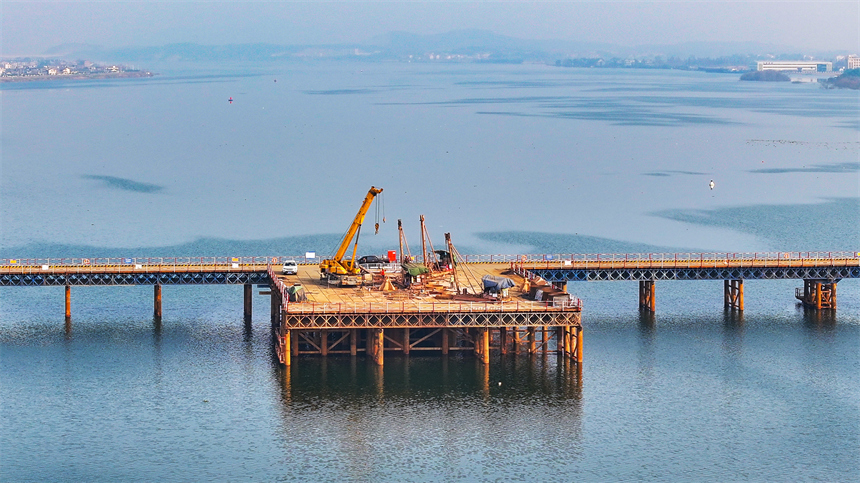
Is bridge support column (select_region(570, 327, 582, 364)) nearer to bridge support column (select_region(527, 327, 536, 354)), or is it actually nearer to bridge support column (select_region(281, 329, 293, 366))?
bridge support column (select_region(527, 327, 536, 354))

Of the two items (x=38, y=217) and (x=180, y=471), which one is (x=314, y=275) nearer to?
(x=180, y=471)

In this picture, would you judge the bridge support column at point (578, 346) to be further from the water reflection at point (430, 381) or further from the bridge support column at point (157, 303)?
the bridge support column at point (157, 303)

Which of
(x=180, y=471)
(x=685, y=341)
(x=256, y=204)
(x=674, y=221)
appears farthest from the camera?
(x=256, y=204)

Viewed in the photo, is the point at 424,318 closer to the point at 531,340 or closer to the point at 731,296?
the point at 531,340

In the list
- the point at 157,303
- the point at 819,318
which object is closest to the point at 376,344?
the point at 157,303

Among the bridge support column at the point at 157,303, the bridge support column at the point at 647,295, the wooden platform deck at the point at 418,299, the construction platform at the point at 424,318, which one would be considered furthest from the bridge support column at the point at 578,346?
the bridge support column at the point at 157,303

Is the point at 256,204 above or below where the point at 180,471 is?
above

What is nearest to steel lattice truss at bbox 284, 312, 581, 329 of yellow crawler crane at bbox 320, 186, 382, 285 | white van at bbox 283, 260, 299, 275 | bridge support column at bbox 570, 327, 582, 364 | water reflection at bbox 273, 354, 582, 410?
bridge support column at bbox 570, 327, 582, 364

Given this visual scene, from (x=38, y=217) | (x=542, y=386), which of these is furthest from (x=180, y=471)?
(x=38, y=217)
